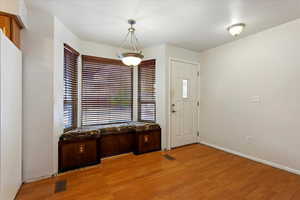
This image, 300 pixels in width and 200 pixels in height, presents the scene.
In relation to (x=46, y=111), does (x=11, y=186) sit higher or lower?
lower

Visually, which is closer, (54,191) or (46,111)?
(54,191)

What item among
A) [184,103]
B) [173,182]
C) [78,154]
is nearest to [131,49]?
[184,103]

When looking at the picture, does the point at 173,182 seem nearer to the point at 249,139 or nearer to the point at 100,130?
the point at 100,130

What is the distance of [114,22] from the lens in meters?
2.36

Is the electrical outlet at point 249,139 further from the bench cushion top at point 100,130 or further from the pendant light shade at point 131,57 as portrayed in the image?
the pendant light shade at point 131,57

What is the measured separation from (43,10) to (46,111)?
1515 mm

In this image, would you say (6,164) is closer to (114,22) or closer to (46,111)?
(46,111)

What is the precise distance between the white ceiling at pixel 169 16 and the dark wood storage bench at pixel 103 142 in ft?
6.35

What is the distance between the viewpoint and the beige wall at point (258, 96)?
7.58ft

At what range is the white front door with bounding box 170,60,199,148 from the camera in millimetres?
3422

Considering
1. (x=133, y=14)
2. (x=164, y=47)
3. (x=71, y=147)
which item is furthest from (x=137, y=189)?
(x=164, y=47)

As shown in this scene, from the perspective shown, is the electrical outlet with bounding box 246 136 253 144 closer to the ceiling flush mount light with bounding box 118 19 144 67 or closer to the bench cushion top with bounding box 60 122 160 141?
the bench cushion top with bounding box 60 122 160 141

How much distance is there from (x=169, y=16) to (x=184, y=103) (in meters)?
2.08

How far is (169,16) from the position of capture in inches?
85.9
